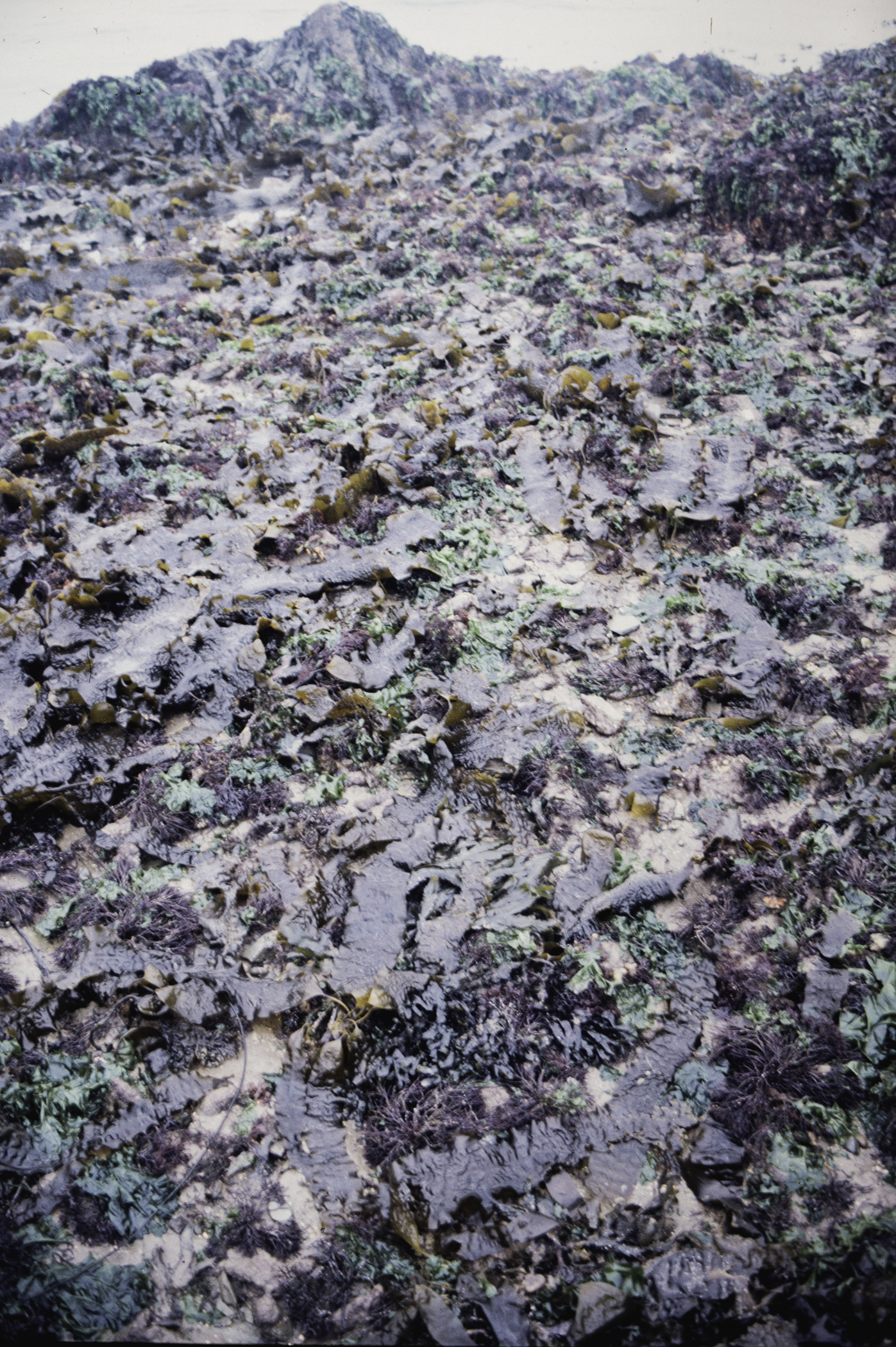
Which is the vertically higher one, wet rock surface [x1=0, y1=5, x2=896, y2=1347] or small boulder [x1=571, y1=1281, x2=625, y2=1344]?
wet rock surface [x1=0, y1=5, x2=896, y2=1347]

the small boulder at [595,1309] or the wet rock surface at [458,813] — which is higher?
the wet rock surface at [458,813]

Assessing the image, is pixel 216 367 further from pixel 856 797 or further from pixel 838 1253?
pixel 838 1253

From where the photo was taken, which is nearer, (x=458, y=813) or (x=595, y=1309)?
(x=595, y=1309)

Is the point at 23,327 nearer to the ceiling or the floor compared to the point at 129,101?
nearer to the floor

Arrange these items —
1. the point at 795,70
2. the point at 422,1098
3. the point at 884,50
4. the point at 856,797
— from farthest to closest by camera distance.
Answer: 1. the point at 795,70
2. the point at 884,50
3. the point at 856,797
4. the point at 422,1098

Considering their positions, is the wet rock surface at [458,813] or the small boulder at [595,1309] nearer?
the small boulder at [595,1309]

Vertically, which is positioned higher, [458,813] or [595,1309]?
[458,813]

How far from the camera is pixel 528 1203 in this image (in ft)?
6.00

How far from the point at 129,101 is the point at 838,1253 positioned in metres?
15.7

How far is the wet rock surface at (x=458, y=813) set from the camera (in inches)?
70.0

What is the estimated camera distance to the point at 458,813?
2.74 metres

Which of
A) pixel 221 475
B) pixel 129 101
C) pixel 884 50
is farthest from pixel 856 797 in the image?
→ pixel 129 101

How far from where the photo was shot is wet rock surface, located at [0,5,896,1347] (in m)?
1.78

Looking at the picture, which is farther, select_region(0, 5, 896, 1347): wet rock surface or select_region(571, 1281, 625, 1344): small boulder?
select_region(0, 5, 896, 1347): wet rock surface
